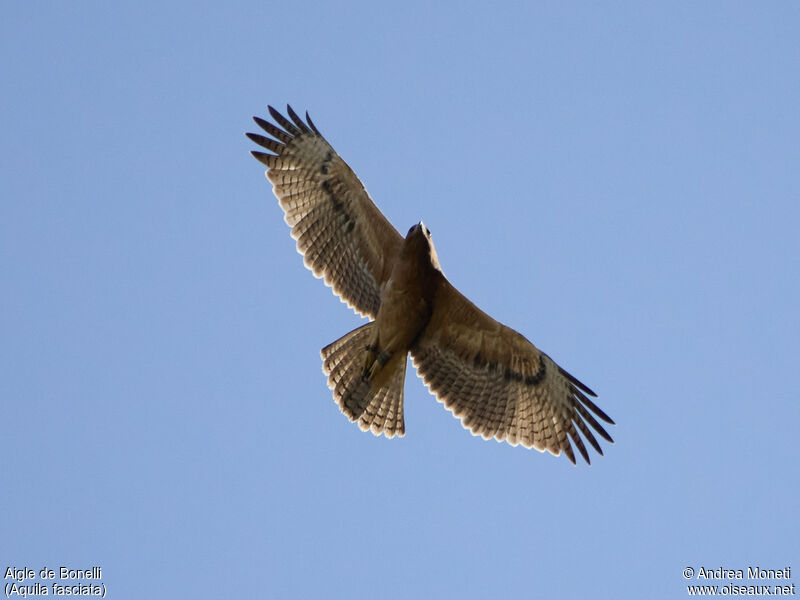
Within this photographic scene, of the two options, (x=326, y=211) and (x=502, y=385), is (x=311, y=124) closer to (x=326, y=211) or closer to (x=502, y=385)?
(x=326, y=211)

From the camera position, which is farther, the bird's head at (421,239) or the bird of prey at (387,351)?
the bird of prey at (387,351)

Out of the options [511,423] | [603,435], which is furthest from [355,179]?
[603,435]

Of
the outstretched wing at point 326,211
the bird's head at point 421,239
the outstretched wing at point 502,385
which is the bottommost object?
the outstretched wing at point 502,385

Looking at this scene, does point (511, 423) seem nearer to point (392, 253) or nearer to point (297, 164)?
point (392, 253)

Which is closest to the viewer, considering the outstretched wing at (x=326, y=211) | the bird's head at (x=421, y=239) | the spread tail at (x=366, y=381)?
the bird's head at (x=421, y=239)

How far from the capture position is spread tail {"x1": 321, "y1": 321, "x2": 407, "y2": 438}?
26.0ft

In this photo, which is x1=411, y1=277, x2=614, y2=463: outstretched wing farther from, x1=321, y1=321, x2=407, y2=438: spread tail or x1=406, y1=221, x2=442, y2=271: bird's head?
x1=406, y1=221, x2=442, y2=271: bird's head

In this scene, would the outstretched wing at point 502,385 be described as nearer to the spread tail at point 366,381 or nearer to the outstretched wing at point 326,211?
the spread tail at point 366,381

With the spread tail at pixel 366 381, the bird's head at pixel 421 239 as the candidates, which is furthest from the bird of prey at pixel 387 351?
the bird's head at pixel 421 239

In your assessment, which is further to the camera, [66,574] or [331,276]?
[331,276]

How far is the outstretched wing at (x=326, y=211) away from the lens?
8180 mm

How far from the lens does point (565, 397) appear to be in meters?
8.11

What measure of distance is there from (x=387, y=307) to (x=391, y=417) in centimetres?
123

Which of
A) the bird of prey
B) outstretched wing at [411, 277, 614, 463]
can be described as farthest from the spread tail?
outstretched wing at [411, 277, 614, 463]
